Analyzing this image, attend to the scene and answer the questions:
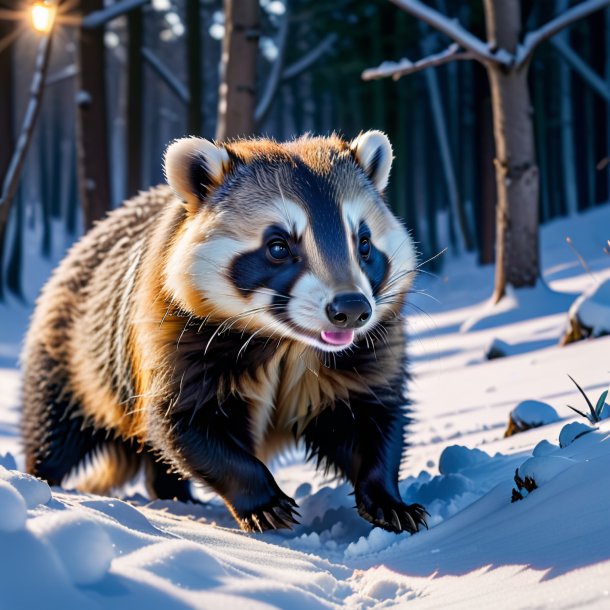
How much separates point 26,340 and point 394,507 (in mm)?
2688

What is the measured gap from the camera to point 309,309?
3234 mm

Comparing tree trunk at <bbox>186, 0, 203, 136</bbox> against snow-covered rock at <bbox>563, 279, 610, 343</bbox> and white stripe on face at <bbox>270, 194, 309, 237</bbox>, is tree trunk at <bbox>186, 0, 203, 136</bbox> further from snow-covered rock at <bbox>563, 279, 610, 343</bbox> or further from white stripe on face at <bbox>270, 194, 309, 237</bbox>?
white stripe on face at <bbox>270, 194, 309, 237</bbox>

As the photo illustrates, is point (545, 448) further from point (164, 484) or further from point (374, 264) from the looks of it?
point (164, 484)

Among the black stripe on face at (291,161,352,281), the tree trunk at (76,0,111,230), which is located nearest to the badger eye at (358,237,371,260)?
the black stripe on face at (291,161,352,281)

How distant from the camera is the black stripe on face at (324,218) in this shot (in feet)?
10.8

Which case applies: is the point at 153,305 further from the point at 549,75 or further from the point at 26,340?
the point at 549,75

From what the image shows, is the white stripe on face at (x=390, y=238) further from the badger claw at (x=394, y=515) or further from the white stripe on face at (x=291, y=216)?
the badger claw at (x=394, y=515)

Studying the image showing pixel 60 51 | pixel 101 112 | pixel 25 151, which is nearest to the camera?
pixel 25 151

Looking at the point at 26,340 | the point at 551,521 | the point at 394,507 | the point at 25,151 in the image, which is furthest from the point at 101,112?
the point at 551,521

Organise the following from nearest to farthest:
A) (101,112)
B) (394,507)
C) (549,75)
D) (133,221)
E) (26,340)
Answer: (394,507) → (133,221) → (26,340) → (101,112) → (549,75)

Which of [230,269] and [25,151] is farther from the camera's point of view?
[25,151]

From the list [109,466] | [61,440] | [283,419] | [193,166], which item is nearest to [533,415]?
[283,419]

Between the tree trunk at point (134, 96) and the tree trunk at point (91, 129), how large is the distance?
2780 mm

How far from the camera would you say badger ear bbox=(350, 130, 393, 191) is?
3.93 m
